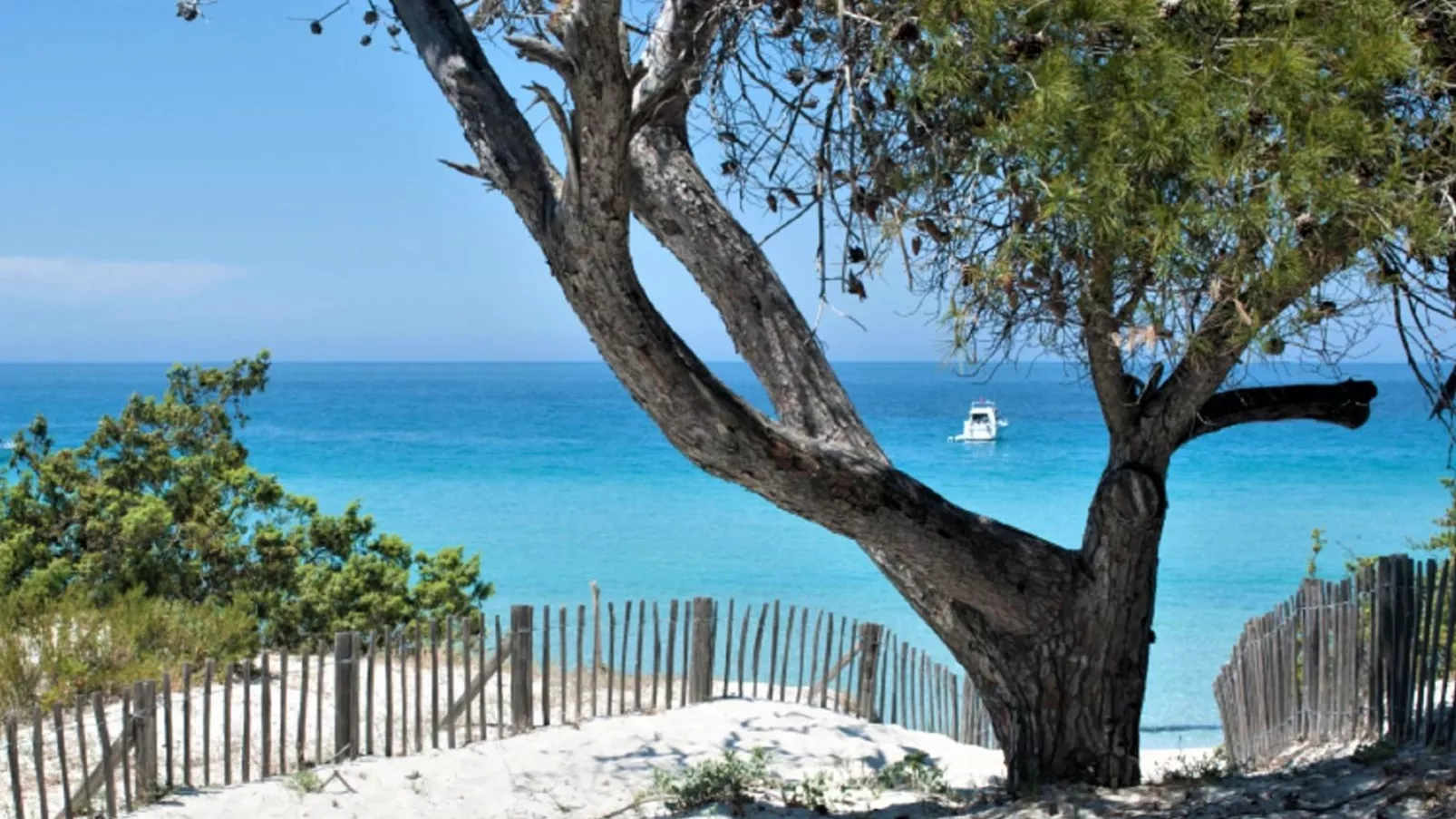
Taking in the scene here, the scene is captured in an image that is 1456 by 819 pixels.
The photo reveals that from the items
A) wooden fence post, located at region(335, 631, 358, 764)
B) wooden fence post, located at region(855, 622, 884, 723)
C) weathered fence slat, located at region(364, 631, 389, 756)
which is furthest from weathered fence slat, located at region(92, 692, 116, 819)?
wooden fence post, located at region(855, 622, 884, 723)

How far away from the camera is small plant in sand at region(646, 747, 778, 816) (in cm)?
625

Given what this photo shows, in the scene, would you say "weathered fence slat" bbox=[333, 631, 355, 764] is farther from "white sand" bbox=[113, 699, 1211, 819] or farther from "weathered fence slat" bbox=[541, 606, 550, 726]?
"weathered fence slat" bbox=[541, 606, 550, 726]

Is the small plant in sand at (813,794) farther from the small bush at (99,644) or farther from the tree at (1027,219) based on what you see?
the small bush at (99,644)

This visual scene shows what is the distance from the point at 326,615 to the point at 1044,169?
30.0ft

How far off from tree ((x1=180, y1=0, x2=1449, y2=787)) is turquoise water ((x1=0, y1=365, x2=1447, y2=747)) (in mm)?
455

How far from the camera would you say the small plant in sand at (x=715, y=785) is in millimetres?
6250

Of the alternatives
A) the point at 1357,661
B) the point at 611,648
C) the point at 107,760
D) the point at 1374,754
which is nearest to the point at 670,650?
the point at 611,648

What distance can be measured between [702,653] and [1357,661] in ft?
13.1

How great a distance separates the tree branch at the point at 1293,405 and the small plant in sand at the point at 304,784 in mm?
4333

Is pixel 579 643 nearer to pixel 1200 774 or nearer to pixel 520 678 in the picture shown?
pixel 520 678

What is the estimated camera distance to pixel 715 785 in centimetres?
630

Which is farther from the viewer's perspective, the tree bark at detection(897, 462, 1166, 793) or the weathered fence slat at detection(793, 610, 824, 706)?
the weathered fence slat at detection(793, 610, 824, 706)

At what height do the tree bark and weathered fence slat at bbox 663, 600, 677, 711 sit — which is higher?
the tree bark

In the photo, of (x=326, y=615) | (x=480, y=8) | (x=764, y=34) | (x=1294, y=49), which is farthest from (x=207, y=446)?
(x=1294, y=49)
